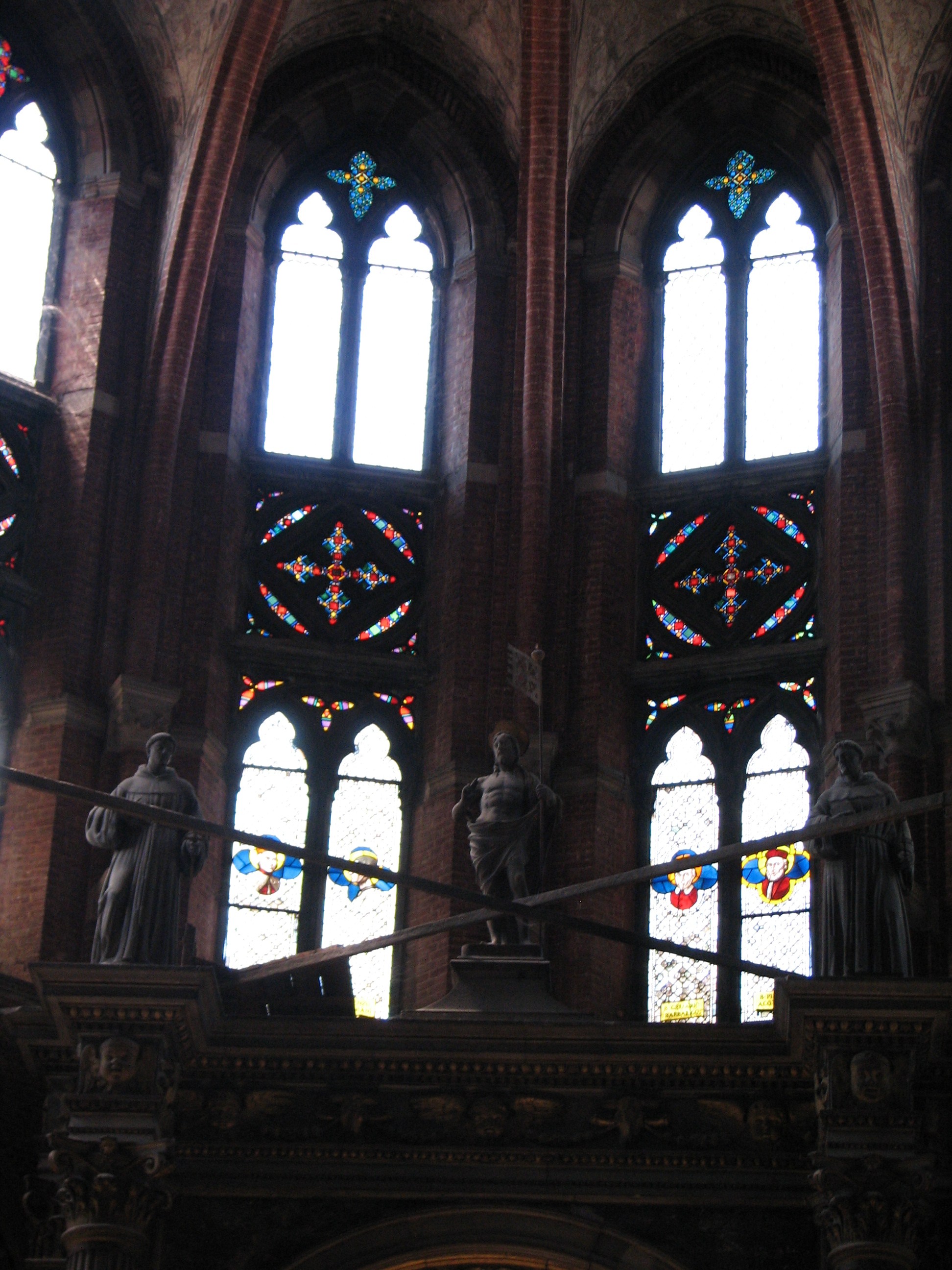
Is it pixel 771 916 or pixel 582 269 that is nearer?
pixel 771 916

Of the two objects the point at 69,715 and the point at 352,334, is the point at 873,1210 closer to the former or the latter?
the point at 69,715

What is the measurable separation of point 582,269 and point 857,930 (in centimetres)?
841

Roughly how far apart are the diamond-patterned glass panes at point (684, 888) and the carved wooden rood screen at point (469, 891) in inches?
108

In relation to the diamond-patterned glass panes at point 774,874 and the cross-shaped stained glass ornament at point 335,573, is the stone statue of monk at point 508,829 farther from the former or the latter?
the cross-shaped stained glass ornament at point 335,573

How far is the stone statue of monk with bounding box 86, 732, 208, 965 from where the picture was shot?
2008cm

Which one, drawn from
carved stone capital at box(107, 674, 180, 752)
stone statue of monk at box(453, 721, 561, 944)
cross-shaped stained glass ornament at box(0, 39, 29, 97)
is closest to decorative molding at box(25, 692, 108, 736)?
carved stone capital at box(107, 674, 180, 752)

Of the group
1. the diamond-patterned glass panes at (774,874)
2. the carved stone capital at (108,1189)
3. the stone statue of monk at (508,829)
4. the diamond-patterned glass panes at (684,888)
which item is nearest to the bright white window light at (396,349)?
the diamond-patterned glass panes at (684,888)

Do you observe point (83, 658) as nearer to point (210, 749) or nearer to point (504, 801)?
point (210, 749)

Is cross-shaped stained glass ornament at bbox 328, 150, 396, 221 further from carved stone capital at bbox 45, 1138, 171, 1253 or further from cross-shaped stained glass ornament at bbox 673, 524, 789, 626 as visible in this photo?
carved stone capital at bbox 45, 1138, 171, 1253

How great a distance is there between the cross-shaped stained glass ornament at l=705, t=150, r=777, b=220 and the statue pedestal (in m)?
8.43

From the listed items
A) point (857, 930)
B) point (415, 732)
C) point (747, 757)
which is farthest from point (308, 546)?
point (857, 930)

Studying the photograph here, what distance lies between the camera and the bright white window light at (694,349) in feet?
84.4

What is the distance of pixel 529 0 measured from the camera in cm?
2500

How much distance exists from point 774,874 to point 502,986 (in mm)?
3618
